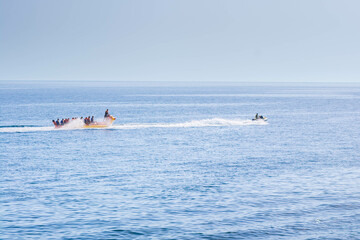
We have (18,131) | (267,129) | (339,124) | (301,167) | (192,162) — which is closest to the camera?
(301,167)

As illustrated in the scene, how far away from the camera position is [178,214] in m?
34.7

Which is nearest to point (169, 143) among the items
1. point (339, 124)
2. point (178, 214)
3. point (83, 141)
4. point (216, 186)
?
point (83, 141)

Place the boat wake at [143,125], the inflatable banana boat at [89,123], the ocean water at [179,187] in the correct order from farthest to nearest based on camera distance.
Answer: the inflatable banana boat at [89,123]
the boat wake at [143,125]
the ocean water at [179,187]

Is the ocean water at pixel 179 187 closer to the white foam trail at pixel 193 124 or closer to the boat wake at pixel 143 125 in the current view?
the boat wake at pixel 143 125

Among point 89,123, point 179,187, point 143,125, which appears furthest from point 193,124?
point 179,187

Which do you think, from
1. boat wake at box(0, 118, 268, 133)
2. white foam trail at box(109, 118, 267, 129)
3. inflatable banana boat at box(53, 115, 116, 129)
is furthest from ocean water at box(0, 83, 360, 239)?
white foam trail at box(109, 118, 267, 129)

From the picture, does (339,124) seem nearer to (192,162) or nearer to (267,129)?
(267,129)

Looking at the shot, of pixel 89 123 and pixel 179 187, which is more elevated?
pixel 89 123

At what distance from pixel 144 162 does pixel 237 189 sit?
15.0 meters

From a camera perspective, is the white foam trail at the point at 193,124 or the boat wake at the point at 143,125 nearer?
the boat wake at the point at 143,125

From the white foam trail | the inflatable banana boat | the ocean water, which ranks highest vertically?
the inflatable banana boat

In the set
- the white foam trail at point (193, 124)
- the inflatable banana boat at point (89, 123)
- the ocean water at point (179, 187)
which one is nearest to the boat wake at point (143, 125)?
the white foam trail at point (193, 124)

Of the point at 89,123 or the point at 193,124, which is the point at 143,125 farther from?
the point at 89,123

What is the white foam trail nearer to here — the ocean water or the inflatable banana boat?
the inflatable banana boat
